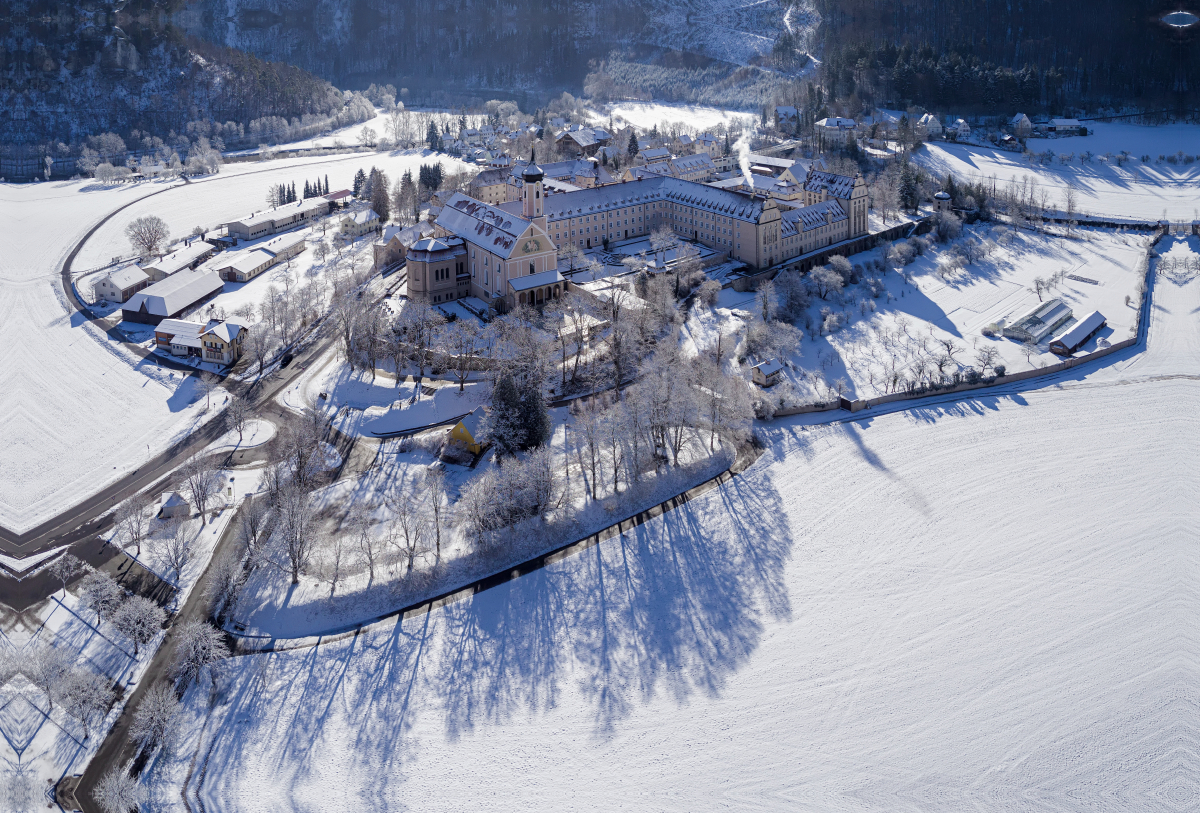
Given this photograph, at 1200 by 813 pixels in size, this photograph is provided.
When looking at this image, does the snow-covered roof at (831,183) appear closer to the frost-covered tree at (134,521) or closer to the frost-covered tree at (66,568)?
the frost-covered tree at (134,521)

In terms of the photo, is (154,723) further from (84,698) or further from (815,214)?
(815,214)

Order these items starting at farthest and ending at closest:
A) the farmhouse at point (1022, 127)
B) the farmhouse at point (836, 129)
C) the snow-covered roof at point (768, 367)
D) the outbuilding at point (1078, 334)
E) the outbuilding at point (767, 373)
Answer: the farmhouse at point (1022, 127) < the farmhouse at point (836, 129) < the outbuilding at point (1078, 334) < the snow-covered roof at point (768, 367) < the outbuilding at point (767, 373)

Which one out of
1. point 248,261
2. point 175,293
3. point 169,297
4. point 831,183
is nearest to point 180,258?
point 248,261

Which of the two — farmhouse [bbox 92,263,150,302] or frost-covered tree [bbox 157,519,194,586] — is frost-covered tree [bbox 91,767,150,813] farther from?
farmhouse [bbox 92,263,150,302]

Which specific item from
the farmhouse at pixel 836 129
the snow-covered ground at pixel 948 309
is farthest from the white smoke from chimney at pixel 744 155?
the snow-covered ground at pixel 948 309

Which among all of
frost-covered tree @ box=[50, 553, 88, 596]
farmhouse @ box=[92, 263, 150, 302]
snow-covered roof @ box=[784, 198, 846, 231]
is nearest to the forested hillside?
snow-covered roof @ box=[784, 198, 846, 231]

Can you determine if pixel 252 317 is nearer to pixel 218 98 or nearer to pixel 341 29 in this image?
pixel 218 98
